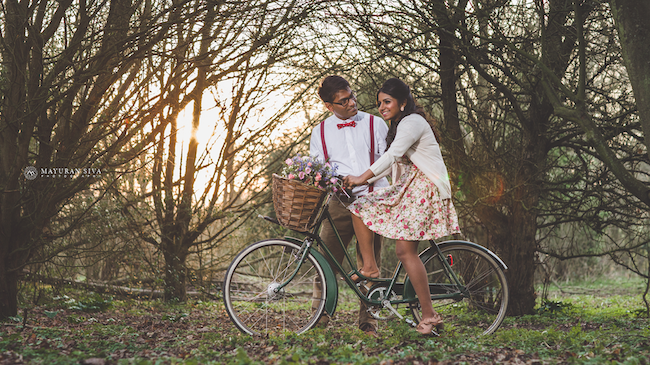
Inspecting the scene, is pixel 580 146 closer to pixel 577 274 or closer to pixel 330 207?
pixel 330 207

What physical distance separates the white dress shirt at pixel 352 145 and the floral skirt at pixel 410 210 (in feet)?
1.04

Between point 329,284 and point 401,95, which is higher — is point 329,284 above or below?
below

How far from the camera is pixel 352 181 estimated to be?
3.45 m

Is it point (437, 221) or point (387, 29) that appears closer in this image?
point (437, 221)

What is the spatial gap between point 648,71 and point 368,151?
1.96 meters

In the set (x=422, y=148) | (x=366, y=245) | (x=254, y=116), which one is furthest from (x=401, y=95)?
(x=254, y=116)

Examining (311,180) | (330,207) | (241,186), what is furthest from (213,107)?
(311,180)

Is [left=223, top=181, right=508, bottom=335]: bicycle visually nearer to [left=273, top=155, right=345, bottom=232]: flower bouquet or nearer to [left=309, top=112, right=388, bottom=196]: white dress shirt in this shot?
[left=273, top=155, right=345, bottom=232]: flower bouquet

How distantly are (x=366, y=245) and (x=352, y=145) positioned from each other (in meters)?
0.81

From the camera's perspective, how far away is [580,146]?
18.6 ft

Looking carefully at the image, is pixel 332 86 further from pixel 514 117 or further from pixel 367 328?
pixel 514 117

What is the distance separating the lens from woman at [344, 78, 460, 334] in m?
3.51

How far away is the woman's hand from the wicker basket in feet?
0.53

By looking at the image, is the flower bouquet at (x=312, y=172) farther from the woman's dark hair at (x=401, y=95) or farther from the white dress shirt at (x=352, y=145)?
the woman's dark hair at (x=401, y=95)
